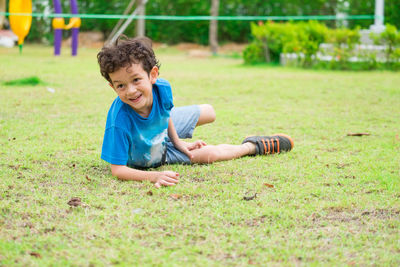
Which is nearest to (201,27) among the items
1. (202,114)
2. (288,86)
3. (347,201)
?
(288,86)

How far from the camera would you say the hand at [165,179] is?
9.67 ft

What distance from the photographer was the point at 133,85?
3102 mm

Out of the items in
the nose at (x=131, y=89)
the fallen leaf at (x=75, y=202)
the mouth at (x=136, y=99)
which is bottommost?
the fallen leaf at (x=75, y=202)

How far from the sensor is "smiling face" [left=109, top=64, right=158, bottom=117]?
307 cm

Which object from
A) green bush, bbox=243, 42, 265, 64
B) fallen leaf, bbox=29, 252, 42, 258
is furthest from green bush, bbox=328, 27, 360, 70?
fallen leaf, bbox=29, 252, 42, 258

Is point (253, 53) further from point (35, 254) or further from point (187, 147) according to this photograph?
point (35, 254)

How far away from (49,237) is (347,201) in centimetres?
157

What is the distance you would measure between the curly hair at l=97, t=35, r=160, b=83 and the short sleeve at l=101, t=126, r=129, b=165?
0.37 metres

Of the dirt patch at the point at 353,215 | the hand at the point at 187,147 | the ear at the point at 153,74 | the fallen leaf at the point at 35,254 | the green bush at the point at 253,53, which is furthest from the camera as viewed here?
the green bush at the point at 253,53

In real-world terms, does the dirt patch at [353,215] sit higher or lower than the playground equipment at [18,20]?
lower

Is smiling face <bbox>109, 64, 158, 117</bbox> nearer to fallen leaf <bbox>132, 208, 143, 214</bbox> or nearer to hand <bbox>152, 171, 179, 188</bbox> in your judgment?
hand <bbox>152, 171, 179, 188</bbox>

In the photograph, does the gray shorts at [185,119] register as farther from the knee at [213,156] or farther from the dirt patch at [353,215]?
the dirt patch at [353,215]

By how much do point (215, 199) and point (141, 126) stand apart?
79 cm

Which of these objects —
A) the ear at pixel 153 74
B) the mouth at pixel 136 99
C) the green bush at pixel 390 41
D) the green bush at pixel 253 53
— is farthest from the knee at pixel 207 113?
the green bush at pixel 253 53
